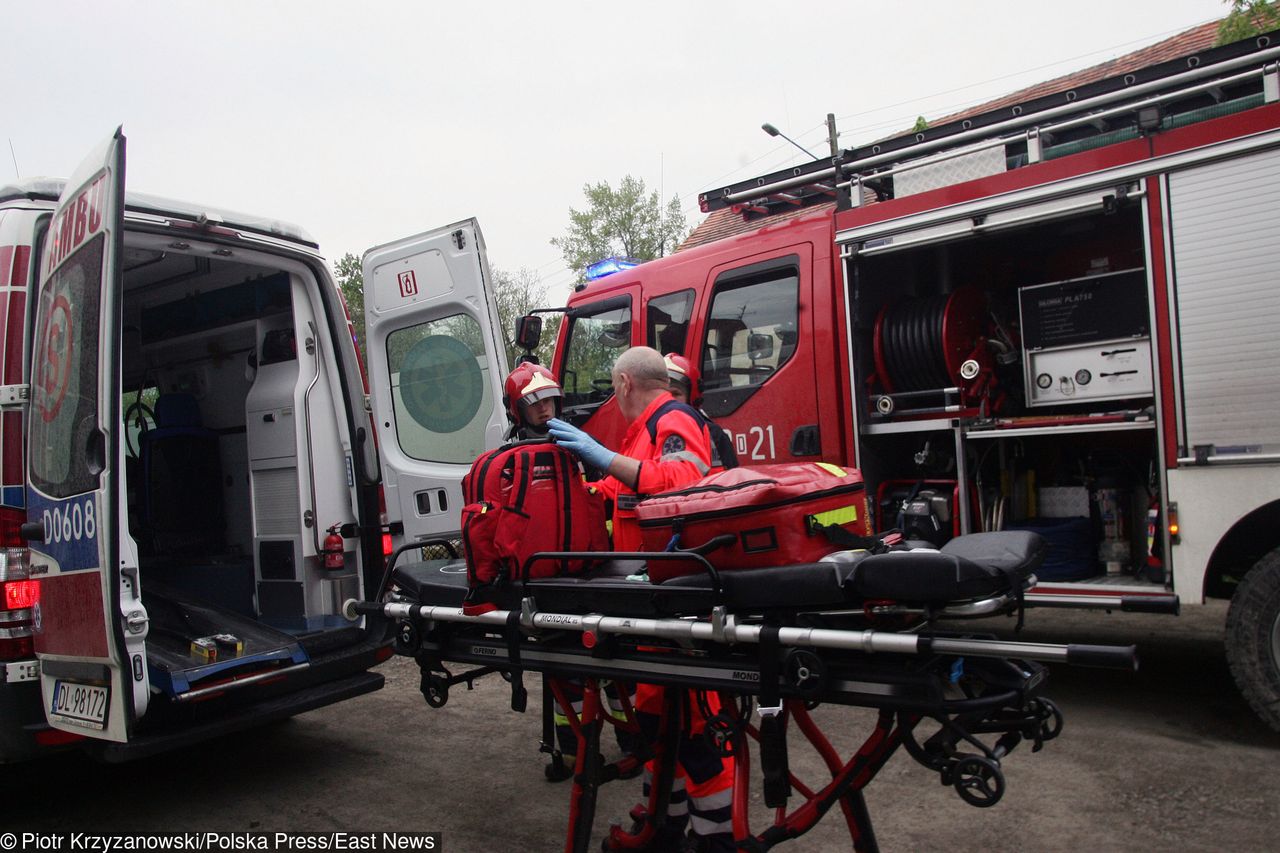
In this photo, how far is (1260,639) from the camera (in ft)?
13.6

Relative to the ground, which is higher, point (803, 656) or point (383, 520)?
point (383, 520)

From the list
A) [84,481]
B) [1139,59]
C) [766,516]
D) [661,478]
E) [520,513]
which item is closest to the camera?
[766,516]

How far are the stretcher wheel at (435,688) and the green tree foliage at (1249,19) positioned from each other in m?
8.65

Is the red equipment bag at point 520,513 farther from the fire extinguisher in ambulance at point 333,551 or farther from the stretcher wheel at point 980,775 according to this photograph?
the fire extinguisher in ambulance at point 333,551

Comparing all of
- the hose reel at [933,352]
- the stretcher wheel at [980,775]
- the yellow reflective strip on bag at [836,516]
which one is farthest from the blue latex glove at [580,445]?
the hose reel at [933,352]

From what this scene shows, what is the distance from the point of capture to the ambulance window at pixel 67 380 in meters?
3.43

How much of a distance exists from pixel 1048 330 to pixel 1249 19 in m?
5.40

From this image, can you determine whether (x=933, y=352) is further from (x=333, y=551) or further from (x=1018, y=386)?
(x=333, y=551)

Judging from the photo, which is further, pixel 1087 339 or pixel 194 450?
pixel 194 450

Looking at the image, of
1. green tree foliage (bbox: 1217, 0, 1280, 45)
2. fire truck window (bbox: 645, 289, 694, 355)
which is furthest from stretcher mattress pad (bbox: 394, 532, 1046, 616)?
green tree foliage (bbox: 1217, 0, 1280, 45)

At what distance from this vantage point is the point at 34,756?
3637 millimetres

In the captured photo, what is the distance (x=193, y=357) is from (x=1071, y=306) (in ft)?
16.9

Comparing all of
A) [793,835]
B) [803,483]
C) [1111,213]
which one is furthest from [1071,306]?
[793,835]

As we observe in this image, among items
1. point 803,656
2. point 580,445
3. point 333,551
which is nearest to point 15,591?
point 333,551
